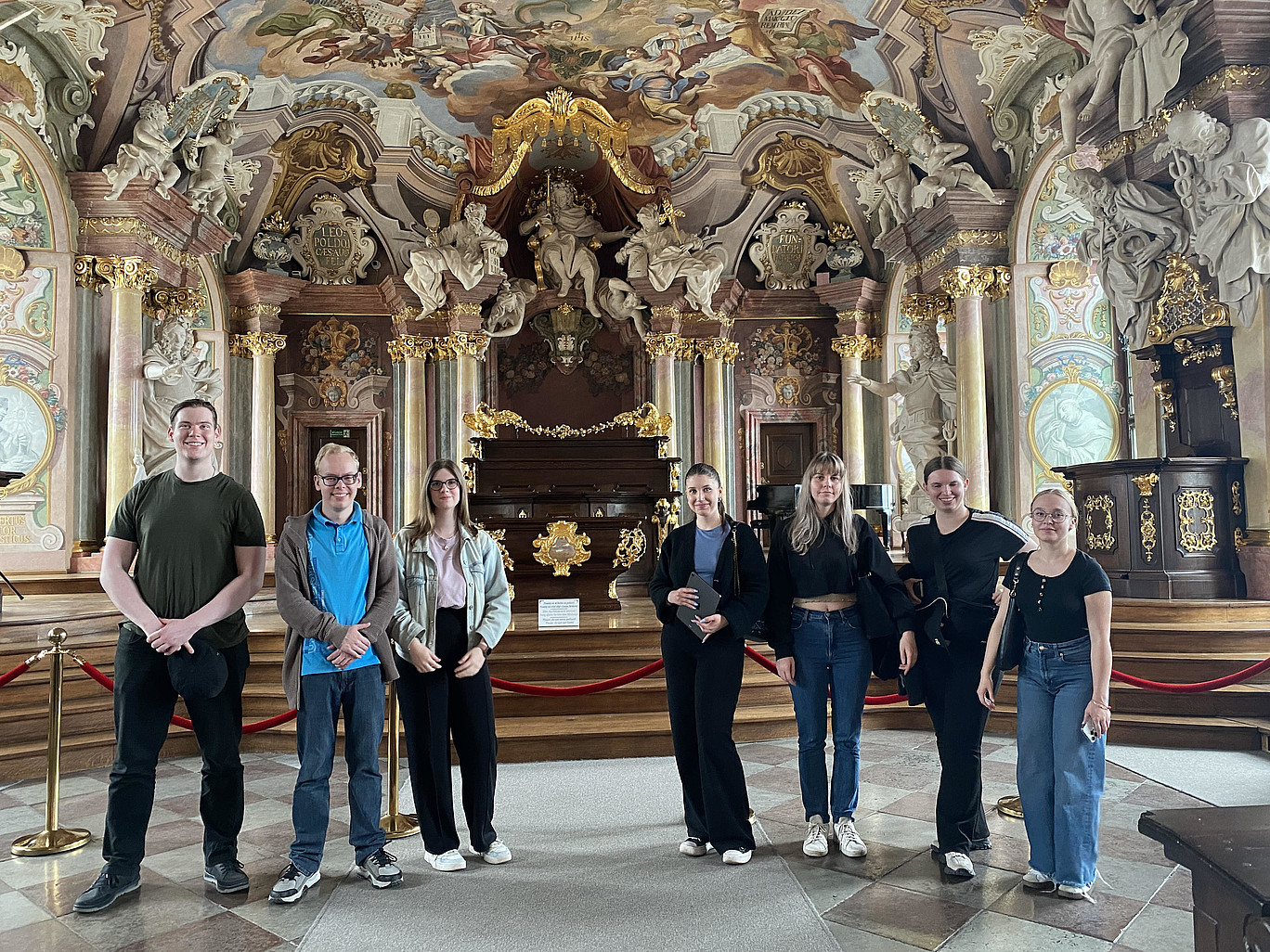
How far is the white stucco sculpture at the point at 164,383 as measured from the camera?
10758mm

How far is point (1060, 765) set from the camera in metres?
3.46

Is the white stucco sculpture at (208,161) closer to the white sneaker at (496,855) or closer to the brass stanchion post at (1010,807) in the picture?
the white sneaker at (496,855)

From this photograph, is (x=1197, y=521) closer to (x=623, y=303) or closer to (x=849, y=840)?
(x=849, y=840)

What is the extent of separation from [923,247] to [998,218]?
3.58 ft

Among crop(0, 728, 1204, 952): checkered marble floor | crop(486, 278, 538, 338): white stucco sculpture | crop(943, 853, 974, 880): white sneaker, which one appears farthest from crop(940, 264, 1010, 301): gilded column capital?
crop(943, 853, 974, 880): white sneaker

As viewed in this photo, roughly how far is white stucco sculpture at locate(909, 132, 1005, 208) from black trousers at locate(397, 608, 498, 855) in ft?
30.3

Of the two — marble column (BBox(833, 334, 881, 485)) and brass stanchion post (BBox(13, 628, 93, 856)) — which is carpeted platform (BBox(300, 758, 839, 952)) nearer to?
brass stanchion post (BBox(13, 628, 93, 856))

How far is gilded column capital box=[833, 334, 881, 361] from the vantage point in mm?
15031

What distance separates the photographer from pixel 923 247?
12.0 metres

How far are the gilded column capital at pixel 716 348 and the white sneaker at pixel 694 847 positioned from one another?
11.5 metres

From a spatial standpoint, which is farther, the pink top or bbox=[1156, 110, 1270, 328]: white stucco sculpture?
bbox=[1156, 110, 1270, 328]: white stucco sculpture

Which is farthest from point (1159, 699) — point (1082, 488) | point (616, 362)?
point (616, 362)

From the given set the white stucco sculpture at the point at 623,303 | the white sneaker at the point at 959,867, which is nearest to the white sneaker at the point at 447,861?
the white sneaker at the point at 959,867

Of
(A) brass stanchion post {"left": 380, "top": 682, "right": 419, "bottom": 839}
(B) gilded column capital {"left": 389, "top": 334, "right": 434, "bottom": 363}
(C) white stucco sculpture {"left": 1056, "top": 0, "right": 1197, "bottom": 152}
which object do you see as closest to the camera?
(A) brass stanchion post {"left": 380, "top": 682, "right": 419, "bottom": 839}
